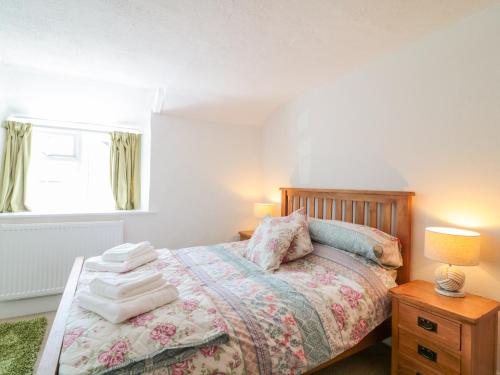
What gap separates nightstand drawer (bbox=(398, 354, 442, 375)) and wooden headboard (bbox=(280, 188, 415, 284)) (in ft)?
1.93

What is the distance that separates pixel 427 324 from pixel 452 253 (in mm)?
434

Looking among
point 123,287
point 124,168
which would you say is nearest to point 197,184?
point 124,168

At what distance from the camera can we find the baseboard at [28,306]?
256 centimetres

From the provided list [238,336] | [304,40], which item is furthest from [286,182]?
[238,336]

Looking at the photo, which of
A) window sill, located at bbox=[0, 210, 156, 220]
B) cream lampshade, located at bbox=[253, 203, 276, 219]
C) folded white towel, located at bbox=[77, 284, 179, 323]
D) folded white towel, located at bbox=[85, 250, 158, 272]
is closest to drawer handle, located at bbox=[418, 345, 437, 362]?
folded white towel, located at bbox=[77, 284, 179, 323]

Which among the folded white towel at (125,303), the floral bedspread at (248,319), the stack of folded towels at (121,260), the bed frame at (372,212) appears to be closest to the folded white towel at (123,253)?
the stack of folded towels at (121,260)

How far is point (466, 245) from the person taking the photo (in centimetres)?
154

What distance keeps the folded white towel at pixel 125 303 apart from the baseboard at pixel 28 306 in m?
1.90

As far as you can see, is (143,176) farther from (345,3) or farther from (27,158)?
(345,3)

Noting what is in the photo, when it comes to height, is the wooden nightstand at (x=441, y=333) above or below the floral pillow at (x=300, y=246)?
below

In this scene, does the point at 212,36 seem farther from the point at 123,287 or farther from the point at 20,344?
the point at 20,344

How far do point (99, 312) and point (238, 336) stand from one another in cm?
66

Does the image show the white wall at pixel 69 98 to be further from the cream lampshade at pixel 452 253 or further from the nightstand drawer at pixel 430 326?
the nightstand drawer at pixel 430 326

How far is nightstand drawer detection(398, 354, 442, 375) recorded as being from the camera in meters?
1.52
